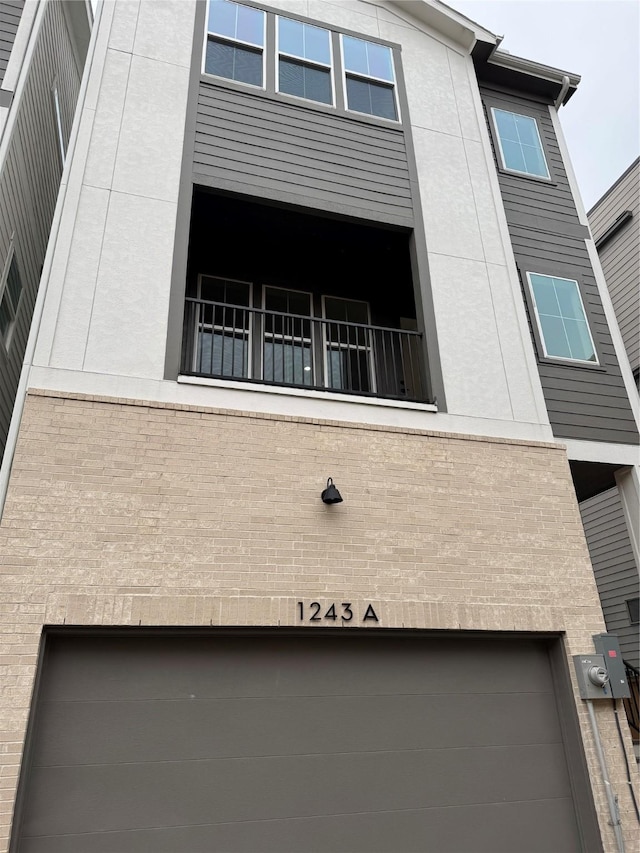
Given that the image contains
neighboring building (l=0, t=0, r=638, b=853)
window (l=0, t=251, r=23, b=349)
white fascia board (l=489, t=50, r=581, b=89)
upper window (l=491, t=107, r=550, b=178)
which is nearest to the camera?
neighboring building (l=0, t=0, r=638, b=853)

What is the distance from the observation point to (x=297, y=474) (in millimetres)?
5668

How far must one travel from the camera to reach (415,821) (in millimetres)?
4777

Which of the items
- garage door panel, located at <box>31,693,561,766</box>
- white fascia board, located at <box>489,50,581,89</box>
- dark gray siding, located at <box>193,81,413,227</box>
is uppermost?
white fascia board, located at <box>489,50,581,89</box>

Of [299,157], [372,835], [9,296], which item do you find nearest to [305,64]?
[299,157]

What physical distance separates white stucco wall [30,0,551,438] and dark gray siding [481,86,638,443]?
0.44m

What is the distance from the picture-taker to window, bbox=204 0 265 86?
7.66 meters

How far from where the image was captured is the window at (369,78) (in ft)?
27.1

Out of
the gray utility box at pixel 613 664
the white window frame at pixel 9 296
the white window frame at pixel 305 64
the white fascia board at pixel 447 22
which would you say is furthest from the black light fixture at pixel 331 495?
the white fascia board at pixel 447 22

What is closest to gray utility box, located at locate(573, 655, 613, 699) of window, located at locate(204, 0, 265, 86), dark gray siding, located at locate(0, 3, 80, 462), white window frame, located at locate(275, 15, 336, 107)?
dark gray siding, located at locate(0, 3, 80, 462)

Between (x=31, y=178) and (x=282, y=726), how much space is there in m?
7.04

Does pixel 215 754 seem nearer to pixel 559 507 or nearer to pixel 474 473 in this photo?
pixel 474 473

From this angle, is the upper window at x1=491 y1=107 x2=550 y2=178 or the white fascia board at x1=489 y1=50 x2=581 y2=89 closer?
the upper window at x1=491 y1=107 x2=550 y2=178

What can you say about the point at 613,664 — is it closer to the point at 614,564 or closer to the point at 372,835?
the point at 372,835

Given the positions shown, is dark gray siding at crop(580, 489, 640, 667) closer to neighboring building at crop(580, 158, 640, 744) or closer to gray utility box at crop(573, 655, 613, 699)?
neighboring building at crop(580, 158, 640, 744)
